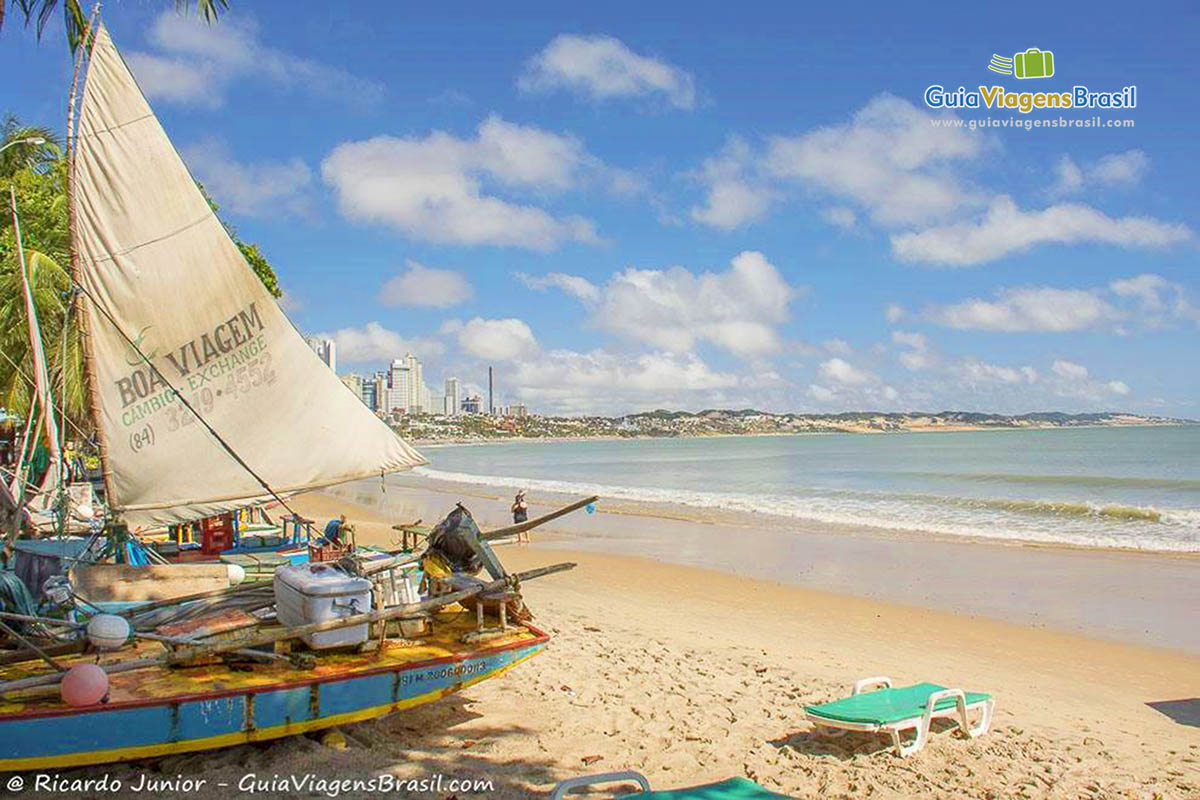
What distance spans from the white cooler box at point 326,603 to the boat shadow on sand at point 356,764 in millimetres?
808

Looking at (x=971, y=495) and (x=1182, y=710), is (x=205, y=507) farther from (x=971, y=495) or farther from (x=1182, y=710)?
(x=971, y=495)

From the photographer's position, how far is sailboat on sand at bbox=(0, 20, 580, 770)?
583 cm

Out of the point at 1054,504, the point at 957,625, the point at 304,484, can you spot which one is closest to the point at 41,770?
the point at 304,484

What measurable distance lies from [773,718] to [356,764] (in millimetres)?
3599

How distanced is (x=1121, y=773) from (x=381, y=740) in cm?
580

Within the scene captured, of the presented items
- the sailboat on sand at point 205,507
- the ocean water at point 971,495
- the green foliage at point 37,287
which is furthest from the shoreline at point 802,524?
the green foliage at point 37,287

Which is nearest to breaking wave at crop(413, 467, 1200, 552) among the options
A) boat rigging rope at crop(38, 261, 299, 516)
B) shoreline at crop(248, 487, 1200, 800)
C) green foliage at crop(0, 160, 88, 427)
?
shoreline at crop(248, 487, 1200, 800)

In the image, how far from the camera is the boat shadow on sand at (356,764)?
19.8 ft

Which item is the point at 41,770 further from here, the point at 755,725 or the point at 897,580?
the point at 897,580

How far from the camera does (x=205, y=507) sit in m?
8.64

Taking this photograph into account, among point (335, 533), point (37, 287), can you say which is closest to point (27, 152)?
point (37, 287)

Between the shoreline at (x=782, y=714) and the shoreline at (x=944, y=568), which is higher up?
the shoreline at (x=782, y=714)

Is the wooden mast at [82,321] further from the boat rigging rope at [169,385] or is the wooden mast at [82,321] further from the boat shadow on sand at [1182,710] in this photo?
the boat shadow on sand at [1182,710]

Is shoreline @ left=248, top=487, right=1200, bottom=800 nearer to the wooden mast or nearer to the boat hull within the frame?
the boat hull
